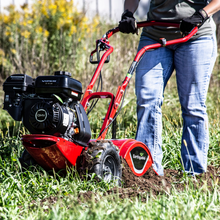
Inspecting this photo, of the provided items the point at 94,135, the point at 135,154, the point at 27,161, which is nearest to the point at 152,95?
the point at 135,154

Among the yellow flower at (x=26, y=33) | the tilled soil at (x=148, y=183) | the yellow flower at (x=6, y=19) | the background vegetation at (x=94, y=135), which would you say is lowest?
the tilled soil at (x=148, y=183)

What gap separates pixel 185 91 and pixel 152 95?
0.91 feet

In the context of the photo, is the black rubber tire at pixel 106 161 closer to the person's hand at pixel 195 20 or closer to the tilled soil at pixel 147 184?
the tilled soil at pixel 147 184

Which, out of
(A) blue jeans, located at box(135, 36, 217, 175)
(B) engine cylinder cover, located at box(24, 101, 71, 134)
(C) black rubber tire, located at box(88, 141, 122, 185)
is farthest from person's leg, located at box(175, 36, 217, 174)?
(B) engine cylinder cover, located at box(24, 101, 71, 134)

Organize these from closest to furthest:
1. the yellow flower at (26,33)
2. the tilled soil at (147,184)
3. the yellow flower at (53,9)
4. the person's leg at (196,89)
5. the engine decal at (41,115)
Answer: the tilled soil at (147,184) → the engine decal at (41,115) → the person's leg at (196,89) → the yellow flower at (26,33) → the yellow flower at (53,9)

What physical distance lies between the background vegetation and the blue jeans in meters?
0.32

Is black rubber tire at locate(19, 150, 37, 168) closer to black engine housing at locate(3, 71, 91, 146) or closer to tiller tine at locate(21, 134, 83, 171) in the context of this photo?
tiller tine at locate(21, 134, 83, 171)

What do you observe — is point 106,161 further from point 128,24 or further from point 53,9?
point 53,9

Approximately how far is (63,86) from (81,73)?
3.37 metres

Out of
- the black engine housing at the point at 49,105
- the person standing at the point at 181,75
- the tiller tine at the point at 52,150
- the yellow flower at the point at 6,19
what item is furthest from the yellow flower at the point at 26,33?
the tiller tine at the point at 52,150

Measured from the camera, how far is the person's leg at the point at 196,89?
2641 millimetres

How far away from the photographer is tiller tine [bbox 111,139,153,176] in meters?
2.48

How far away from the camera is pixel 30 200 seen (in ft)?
6.76

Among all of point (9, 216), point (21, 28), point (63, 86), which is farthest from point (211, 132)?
point (21, 28)
